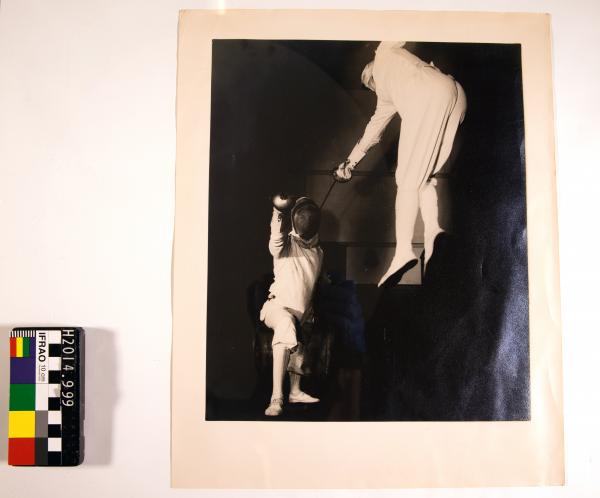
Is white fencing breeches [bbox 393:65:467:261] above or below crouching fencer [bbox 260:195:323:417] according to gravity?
above

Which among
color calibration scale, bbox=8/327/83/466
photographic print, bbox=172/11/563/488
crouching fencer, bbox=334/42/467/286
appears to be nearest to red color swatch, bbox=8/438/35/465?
color calibration scale, bbox=8/327/83/466

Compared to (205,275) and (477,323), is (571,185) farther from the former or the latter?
(205,275)

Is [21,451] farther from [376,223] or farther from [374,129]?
[374,129]

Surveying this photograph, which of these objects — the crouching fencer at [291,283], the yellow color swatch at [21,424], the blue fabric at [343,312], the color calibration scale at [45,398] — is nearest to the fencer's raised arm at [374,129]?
the crouching fencer at [291,283]

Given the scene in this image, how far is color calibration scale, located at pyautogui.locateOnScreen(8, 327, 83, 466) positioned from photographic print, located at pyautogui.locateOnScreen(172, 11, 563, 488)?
17cm

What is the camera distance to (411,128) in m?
0.97

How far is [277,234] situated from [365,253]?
16 centimetres

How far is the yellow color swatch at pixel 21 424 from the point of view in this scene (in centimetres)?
90

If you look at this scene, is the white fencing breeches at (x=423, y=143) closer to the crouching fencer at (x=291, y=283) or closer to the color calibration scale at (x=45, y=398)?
the crouching fencer at (x=291, y=283)

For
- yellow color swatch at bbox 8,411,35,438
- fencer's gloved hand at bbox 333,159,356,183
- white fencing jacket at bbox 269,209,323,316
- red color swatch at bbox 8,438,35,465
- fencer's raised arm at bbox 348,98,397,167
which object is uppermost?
fencer's raised arm at bbox 348,98,397,167

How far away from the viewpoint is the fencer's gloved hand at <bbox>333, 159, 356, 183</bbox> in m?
0.96

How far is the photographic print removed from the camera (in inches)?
36.7

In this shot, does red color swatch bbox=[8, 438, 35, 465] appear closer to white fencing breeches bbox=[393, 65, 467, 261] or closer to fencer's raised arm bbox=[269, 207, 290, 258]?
fencer's raised arm bbox=[269, 207, 290, 258]

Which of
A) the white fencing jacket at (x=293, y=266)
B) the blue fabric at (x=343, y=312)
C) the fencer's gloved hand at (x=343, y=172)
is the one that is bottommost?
the blue fabric at (x=343, y=312)
